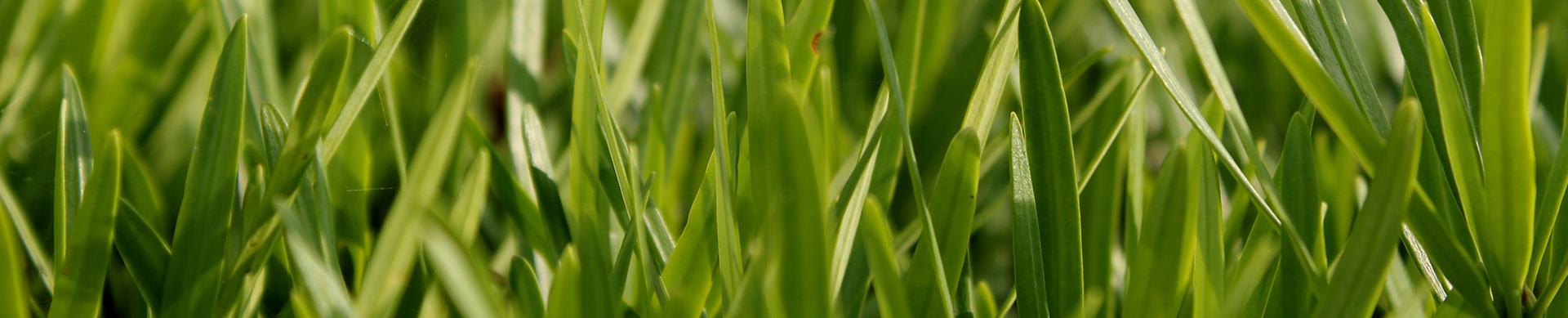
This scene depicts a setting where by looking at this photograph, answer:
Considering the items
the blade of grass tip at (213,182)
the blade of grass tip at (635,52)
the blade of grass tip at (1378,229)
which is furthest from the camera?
the blade of grass tip at (635,52)

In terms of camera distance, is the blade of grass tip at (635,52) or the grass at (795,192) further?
the blade of grass tip at (635,52)

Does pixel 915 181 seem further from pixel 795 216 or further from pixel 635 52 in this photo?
pixel 635 52

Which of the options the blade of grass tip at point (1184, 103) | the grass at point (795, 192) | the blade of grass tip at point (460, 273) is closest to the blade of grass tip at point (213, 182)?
the grass at point (795, 192)

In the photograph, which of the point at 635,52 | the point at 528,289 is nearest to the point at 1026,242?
the point at 528,289

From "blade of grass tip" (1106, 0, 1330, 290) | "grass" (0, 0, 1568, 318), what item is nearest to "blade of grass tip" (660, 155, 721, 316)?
"grass" (0, 0, 1568, 318)

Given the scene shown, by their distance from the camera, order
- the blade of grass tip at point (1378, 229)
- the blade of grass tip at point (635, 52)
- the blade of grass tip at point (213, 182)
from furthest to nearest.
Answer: the blade of grass tip at point (635, 52) < the blade of grass tip at point (213, 182) < the blade of grass tip at point (1378, 229)

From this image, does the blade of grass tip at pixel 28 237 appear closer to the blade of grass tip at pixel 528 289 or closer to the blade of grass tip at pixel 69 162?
the blade of grass tip at pixel 69 162

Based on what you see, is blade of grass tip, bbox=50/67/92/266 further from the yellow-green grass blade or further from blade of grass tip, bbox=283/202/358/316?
blade of grass tip, bbox=283/202/358/316
